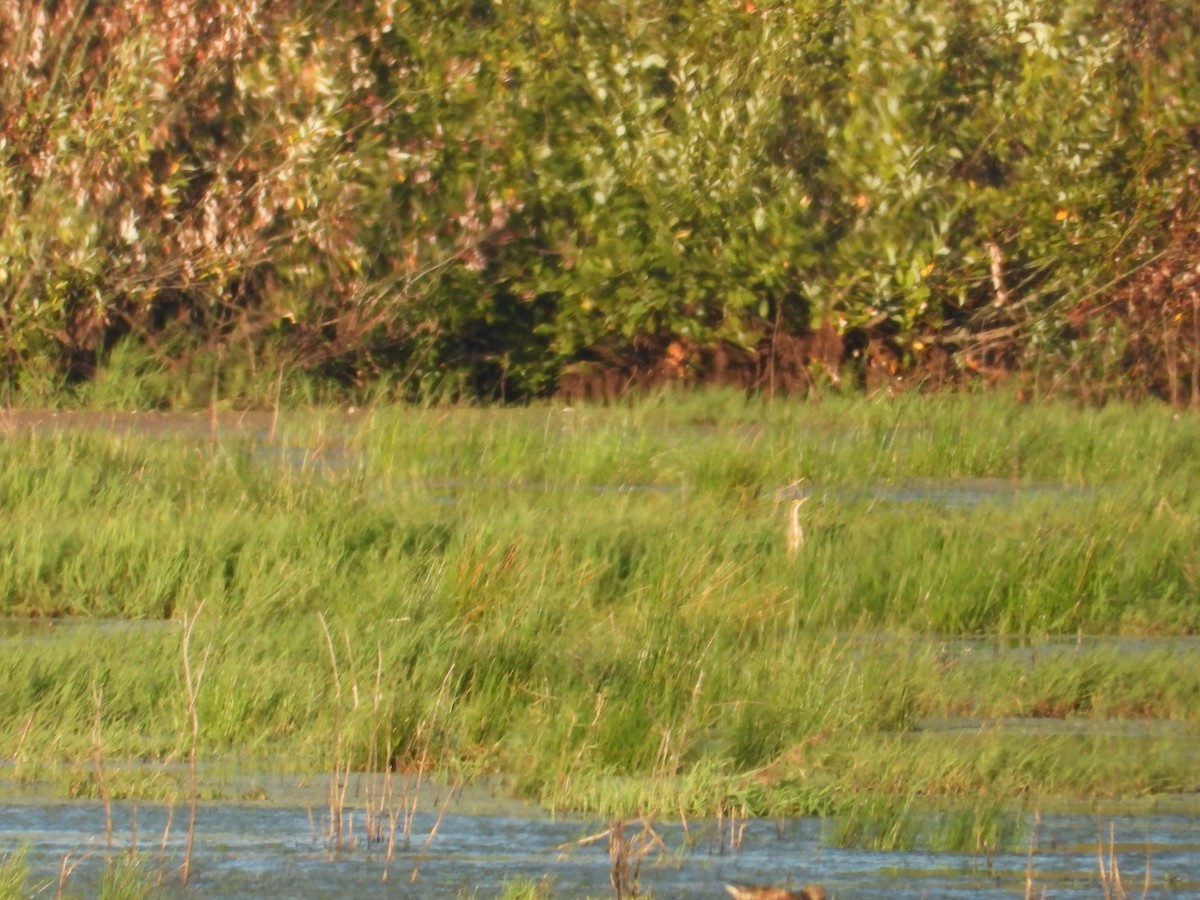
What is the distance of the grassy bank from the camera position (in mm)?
5465

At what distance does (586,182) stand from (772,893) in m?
9.67

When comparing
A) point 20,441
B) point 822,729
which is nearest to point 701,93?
point 20,441

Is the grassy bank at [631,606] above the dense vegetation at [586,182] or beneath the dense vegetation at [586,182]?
beneath

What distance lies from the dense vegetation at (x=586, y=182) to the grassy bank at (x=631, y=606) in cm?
243

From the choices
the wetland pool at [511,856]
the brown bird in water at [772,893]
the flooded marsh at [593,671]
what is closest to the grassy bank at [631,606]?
the flooded marsh at [593,671]

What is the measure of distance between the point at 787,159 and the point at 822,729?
8225 millimetres

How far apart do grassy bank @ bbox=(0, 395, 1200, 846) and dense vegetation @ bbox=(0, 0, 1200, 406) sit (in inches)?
95.9

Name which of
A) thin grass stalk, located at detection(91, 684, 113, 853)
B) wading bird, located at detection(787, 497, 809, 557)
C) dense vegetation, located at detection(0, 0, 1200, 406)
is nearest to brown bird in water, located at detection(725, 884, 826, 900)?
thin grass stalk, located at detection(91, 684, 113, 853)

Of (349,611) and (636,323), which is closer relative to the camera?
(349,611)

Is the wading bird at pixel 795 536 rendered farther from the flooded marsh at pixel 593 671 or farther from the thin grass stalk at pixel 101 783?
the thin grass stalk at pixel 101 783

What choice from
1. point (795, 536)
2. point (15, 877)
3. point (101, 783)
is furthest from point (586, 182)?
point (15, 877)

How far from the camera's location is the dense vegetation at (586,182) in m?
13.0

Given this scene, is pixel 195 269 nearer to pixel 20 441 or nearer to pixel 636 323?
pixel 636 323

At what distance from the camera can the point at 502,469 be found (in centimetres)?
1001
